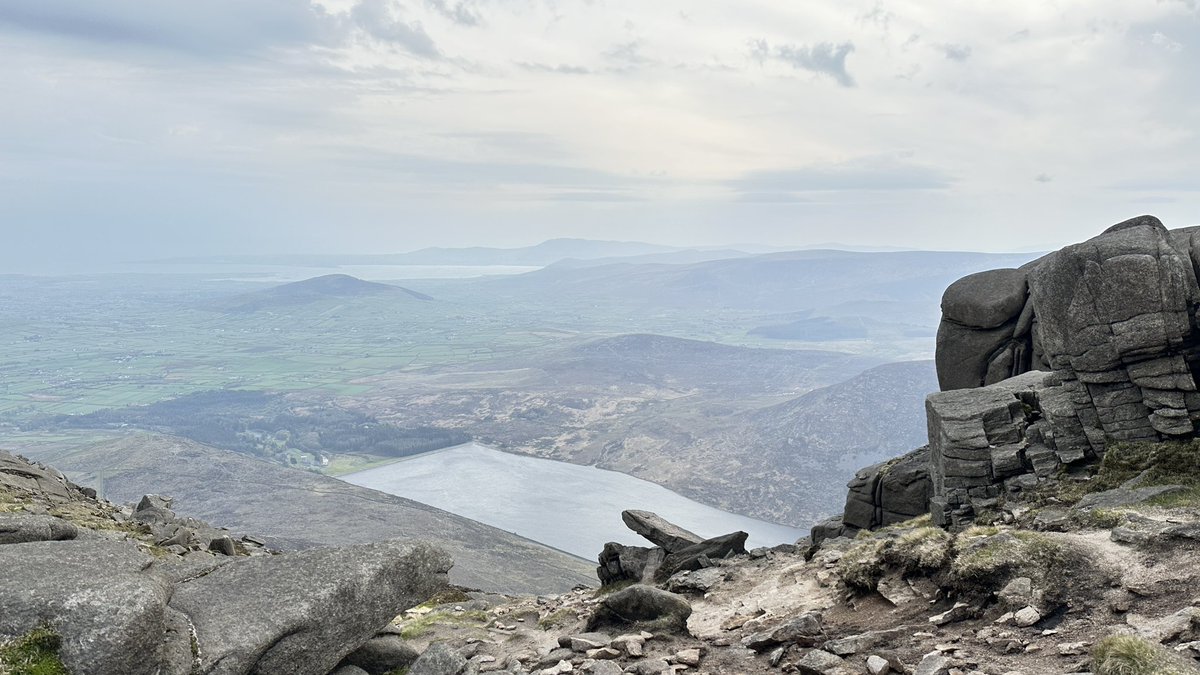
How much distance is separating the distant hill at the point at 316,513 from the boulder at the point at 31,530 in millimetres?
Answer: 75312

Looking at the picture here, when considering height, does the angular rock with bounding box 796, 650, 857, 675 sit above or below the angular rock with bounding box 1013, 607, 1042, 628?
below

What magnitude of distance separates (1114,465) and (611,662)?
72.6 feet

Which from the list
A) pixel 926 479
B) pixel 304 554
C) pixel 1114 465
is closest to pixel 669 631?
pixel 304 554

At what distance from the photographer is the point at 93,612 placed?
15.7 meters

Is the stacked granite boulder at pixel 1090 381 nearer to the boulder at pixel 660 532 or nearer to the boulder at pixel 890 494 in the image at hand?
the boulder at pixel 890 494

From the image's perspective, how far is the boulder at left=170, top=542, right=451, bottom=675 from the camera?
17672 mm

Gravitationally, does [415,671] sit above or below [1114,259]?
below

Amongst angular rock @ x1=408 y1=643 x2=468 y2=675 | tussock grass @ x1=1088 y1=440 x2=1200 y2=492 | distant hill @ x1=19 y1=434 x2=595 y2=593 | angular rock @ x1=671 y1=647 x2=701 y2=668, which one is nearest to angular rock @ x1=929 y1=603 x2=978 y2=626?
angular rock @ x1=671 y1=647 x2=701 y2=668

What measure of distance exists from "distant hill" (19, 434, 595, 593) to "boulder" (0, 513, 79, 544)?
2965 inches

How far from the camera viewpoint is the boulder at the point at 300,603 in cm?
1767

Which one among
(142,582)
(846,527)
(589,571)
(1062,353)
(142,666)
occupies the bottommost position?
(589,571)

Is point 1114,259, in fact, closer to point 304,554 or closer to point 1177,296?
point 1177,296

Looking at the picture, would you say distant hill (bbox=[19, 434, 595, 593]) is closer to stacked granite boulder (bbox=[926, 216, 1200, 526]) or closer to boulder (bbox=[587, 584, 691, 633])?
stacked granite boulder (bbox=[926, 216, 1200, 526])

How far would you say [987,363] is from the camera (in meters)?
47.8
